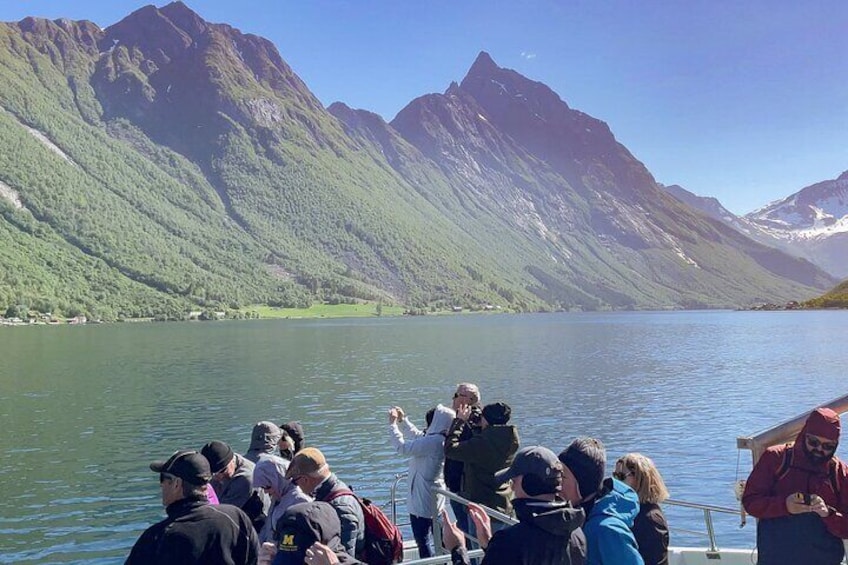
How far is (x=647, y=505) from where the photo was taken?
22.5 feet

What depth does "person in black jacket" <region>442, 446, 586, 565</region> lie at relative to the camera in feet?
15.6

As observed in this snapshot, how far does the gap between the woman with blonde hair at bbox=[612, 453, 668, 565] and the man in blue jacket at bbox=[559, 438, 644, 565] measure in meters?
1.14

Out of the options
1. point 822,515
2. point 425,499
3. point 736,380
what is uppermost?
point 822,515

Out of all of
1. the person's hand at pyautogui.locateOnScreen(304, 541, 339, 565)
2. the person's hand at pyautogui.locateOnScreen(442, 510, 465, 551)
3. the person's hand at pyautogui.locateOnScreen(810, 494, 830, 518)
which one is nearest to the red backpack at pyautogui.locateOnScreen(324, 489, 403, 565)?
the person's hand at pyautogui.locateOnScreen(304, 541, 339, 565)

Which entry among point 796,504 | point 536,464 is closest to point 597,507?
point 536,464

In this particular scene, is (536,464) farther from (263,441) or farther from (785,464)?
(263,441)

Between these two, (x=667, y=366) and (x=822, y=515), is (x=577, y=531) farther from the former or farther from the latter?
(x=667, y=366)

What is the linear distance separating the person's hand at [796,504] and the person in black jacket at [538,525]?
2.34 meters

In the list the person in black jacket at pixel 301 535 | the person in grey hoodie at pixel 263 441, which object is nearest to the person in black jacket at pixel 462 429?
the person in grey hoodie at pixel 263 441

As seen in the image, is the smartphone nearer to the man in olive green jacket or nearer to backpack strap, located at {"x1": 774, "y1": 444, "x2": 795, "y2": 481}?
backpack strap, located at {"x1": 774, "y1": 444, "x2": 795, "y2": 481}

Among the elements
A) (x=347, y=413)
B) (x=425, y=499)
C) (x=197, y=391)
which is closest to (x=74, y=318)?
(x=197, y=391)

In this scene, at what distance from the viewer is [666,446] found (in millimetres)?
31688

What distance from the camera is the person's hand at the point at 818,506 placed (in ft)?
20.1

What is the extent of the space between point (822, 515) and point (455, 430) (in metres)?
4.56
